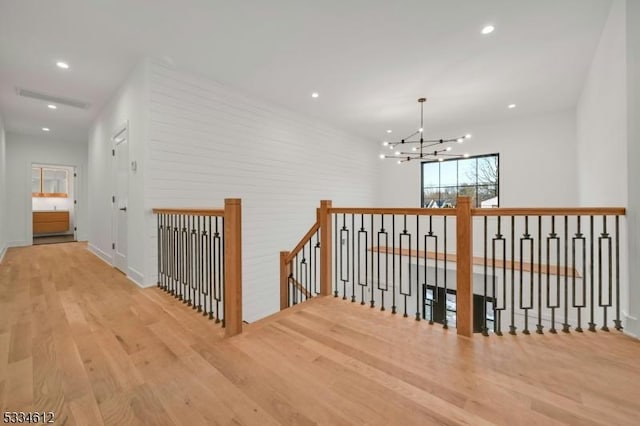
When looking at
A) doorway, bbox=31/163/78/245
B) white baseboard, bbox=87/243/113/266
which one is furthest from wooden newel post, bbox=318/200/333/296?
doorway, bbox=31/163/78/245

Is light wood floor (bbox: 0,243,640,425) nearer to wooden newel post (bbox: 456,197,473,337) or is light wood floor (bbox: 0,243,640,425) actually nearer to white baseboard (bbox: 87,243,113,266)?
wooden newel post (bbox: 456,197,473,337)

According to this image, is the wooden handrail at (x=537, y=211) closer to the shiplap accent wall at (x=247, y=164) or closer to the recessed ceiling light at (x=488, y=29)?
the recessed ceiling light at (x=488, y=29)

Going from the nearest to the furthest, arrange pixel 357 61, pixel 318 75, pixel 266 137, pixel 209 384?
pixel 209 384 < pixel 357 61 < pixel 318 75 < pixel 266 137

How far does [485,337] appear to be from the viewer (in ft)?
7.39

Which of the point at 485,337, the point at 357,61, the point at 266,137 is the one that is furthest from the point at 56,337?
the point at 357,61

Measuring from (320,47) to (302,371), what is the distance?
140 inches

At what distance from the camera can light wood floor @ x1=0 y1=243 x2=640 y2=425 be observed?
1441 millimetres

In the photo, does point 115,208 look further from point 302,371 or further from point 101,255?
point 302,371

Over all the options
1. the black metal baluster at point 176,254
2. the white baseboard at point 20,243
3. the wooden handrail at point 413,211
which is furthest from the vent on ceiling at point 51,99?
the wooden handrail at point 413,211

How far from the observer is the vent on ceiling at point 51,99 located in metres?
4.43

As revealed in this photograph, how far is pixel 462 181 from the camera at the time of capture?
6.96 meters

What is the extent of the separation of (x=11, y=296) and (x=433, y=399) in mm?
4527

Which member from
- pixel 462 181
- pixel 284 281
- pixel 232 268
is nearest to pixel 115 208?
pixel 284 281

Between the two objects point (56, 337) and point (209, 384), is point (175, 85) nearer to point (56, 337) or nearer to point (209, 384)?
point (56, 337)
